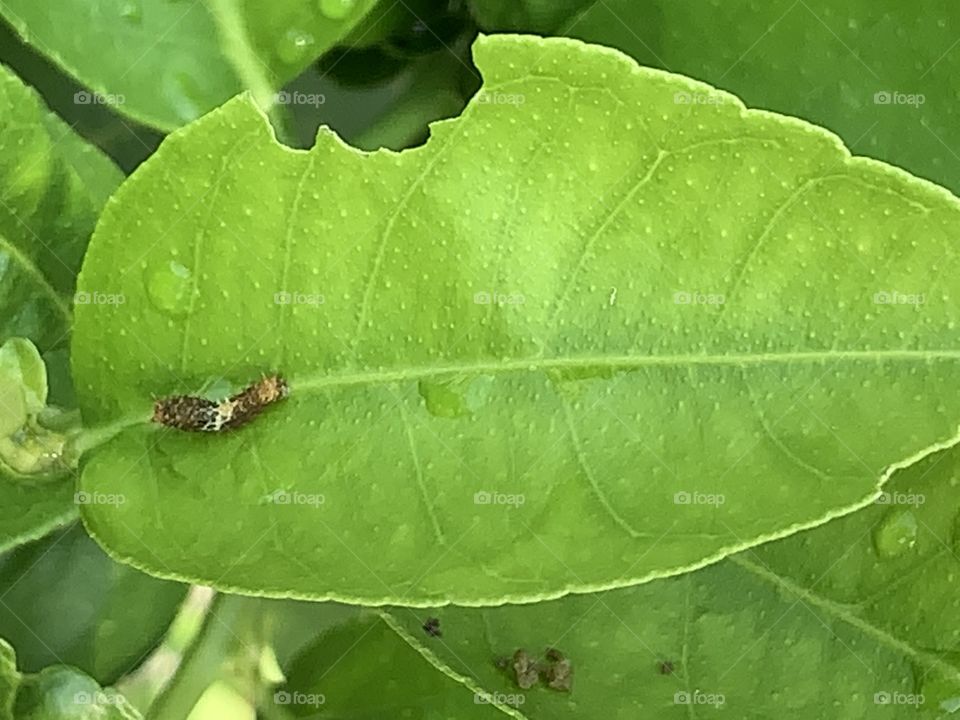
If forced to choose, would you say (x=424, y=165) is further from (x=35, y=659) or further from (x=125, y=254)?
(x=35, y=659)

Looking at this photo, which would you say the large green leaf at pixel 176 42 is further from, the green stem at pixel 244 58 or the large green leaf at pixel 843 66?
the large green leaf at pixel 843 66

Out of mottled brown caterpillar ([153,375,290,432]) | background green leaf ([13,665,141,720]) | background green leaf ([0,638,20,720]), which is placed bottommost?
background green leaf ([13,665,141,720])

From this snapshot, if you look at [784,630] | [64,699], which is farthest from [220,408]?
[784,630]

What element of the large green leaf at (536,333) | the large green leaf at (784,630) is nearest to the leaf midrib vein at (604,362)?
the large green leaf at (536,333)

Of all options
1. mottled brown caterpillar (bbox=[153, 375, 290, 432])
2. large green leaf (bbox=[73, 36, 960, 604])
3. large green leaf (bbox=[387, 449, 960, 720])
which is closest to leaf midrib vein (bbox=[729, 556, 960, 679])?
large green leaf (bbox=[387, 449, 960, 720])

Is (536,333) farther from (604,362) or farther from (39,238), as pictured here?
(39,238)

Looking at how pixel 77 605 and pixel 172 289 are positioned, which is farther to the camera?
pixel 77 605

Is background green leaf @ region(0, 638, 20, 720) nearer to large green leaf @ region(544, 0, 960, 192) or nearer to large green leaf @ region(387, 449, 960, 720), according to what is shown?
large green leaf @ region(387, 449, 960, 720)
